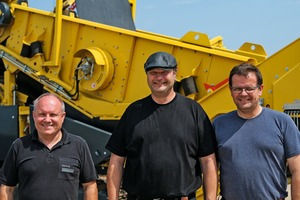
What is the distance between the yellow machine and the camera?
15.0 ft

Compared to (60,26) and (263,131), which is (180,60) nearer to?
(60,26)

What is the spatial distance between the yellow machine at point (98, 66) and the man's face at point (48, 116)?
2102 mm

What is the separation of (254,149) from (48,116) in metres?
1.24

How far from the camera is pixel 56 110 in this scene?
9.51 feet

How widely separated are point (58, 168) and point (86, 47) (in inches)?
127

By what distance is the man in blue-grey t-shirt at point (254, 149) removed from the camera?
2736 mm

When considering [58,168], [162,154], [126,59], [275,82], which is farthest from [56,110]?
[126,59]

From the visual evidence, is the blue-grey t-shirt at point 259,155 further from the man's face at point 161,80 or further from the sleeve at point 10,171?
the sleeve at point 10,171

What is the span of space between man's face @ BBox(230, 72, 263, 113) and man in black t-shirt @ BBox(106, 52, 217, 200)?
0.28 metres

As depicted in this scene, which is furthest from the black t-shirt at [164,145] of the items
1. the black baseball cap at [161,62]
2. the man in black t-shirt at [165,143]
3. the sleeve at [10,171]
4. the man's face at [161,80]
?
the sleeve at [10,171]

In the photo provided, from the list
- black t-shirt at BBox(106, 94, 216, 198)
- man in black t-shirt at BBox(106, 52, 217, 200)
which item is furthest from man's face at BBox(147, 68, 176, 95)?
black t-shirt at BBox(106, 94, 216, 198)

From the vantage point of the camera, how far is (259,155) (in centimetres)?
275

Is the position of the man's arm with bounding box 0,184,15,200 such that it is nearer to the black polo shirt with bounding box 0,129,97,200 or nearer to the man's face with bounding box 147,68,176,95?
the black polo shirt with bounding box 0,129,97,200

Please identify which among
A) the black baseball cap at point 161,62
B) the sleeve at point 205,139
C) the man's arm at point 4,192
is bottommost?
the man's arm at point 4,192
